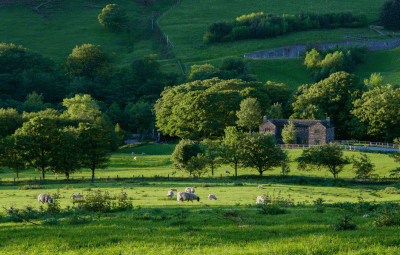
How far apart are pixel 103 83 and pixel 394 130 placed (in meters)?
113

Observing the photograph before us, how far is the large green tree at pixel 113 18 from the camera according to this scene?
185 m

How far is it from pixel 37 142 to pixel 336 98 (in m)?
82.1

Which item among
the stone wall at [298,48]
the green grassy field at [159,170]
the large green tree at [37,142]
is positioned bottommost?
the green grassy field at [159,170]

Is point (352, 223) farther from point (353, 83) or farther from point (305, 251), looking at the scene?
point (353, 83)

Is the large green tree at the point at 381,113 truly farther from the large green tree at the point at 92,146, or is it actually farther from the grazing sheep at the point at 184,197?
the grazing sheep at the point at 184,197

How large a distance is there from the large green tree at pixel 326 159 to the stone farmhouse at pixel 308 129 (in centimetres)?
2301

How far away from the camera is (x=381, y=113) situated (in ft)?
288

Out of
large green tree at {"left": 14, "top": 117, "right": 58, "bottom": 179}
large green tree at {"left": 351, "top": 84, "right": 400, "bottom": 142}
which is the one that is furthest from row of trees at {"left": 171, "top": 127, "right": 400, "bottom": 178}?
large green tree at {"left": 351, "top": 84, "right": 400, "bottom": 142}

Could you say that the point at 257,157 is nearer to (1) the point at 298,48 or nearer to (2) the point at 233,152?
(2) the point at 233,152

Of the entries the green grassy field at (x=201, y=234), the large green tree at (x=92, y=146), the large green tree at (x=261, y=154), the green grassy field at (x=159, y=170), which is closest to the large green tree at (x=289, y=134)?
the green grassy field at (x=159, y=170)

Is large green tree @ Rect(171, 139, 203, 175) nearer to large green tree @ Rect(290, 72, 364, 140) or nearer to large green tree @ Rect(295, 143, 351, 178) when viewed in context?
large green tree @ Rect(295, 143, 351, 178)

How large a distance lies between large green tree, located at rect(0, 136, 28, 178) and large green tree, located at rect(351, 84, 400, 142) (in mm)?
83809

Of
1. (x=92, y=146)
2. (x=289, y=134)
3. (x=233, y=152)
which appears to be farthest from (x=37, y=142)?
(x=289, y=134)

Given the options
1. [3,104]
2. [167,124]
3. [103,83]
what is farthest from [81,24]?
[167,124]
